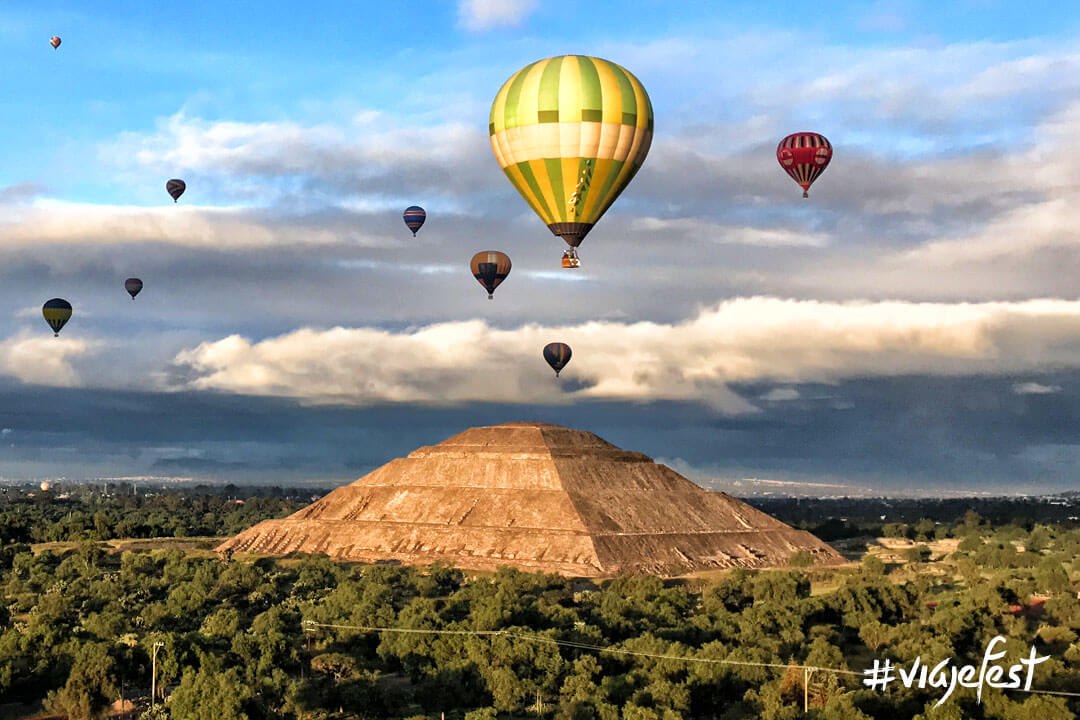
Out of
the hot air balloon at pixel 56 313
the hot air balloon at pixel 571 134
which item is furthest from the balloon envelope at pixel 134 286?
the hot air balloon at pixel 571 134

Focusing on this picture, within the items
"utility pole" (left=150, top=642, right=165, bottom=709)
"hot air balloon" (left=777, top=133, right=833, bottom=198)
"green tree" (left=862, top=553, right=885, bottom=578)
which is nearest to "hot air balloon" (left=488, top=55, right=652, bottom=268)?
"hot air balloon" (left=777, top=133, right=833, bottom=198)

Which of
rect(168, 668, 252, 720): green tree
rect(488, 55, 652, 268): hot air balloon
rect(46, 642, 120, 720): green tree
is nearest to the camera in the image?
rect(168, 668, 252, 720): green tree

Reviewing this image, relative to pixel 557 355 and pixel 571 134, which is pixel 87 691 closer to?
pixel 571 134

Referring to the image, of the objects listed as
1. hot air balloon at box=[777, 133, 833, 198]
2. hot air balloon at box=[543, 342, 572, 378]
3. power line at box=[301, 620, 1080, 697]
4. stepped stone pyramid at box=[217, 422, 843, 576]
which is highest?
hot air balloon at box=[777, 133, 833, 198]

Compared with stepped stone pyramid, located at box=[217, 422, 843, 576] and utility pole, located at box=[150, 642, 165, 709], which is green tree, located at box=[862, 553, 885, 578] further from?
utility pole, located at box=[150, 642, 165, 709]

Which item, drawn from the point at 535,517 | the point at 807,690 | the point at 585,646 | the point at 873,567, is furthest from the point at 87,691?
the point at 873,567

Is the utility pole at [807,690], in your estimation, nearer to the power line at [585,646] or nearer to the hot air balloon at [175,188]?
the power line at [585,646]
